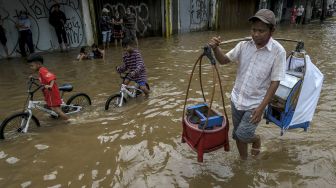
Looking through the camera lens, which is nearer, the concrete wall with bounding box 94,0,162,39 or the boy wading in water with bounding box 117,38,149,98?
the boy wading in water with bounding box 117,38,149,98

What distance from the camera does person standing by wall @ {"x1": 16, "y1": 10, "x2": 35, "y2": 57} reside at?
1056 cm

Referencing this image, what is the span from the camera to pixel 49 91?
198 inches

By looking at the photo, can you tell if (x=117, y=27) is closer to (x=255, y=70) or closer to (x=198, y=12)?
(x=198, y=12)

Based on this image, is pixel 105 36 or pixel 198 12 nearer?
pixel 105 36

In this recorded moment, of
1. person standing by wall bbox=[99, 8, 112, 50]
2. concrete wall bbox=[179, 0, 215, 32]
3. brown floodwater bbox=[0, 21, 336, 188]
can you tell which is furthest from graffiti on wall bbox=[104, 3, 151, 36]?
brown floodwater bbox=[0, 21, 336, 188]

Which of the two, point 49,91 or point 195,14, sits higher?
point 195,14

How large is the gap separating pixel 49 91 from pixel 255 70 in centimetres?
367

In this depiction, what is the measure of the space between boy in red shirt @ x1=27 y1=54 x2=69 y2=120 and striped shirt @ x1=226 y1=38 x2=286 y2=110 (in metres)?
3.18

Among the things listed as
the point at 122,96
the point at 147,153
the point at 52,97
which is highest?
the point at 52,97

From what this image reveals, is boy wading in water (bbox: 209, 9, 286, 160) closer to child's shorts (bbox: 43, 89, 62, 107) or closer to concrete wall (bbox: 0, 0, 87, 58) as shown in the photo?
child's shorts (bbox: 43, 89, 62, 107)

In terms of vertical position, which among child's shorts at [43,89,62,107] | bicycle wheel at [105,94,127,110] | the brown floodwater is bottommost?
the brown floodwater

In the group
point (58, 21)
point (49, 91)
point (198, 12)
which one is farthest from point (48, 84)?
point (198, 12)

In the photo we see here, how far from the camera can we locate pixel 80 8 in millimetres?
12531

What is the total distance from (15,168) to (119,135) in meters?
1.60
